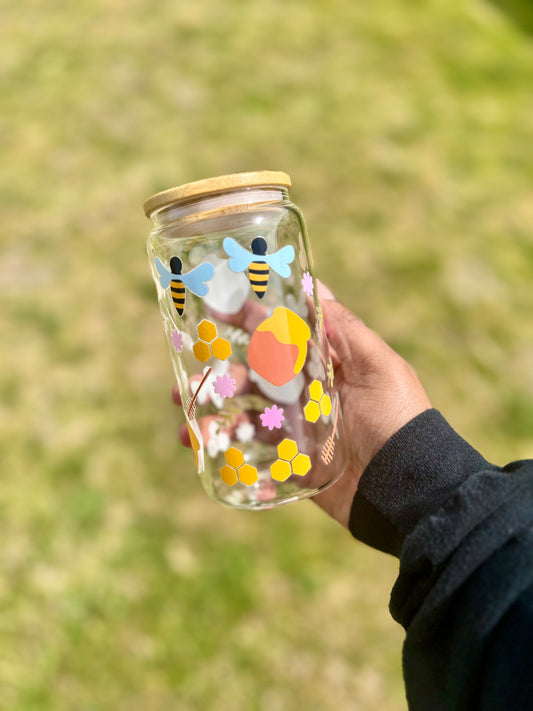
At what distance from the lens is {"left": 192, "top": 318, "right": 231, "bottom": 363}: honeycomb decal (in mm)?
1235

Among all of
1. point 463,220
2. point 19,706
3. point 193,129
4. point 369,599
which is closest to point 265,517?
point 369,599

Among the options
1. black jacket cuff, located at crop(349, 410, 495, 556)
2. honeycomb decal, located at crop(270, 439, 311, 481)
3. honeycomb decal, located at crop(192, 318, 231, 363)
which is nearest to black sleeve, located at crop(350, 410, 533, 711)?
black jacket cuff, located at crop(349, 410, 495, 556)

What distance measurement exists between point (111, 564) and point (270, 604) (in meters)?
0.55

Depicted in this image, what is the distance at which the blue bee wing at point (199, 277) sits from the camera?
3.89ft

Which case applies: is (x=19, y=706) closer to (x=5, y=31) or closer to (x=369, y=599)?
(x=369, y=599)

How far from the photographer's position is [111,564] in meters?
2.06

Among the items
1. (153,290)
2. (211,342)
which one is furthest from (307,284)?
(153,290)

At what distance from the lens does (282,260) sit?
123cm

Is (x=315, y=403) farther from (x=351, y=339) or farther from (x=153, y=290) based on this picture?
(x=153, y=290)

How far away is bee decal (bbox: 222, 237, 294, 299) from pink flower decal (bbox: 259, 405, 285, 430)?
0.81 ft

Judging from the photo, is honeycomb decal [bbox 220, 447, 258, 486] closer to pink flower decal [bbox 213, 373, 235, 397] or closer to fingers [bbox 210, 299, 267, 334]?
pink flower decal [bbox 213, 373, 235, 397]

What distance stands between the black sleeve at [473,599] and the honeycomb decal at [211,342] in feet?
1.65

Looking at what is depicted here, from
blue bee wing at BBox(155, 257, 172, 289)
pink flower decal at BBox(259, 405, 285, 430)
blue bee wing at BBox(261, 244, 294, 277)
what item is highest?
blue bee wing at BBox(261, 244, 294, 277)

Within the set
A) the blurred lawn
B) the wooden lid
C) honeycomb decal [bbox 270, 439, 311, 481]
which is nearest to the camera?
the wooden lid
